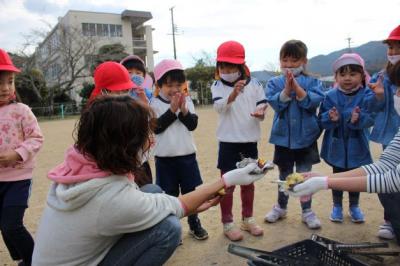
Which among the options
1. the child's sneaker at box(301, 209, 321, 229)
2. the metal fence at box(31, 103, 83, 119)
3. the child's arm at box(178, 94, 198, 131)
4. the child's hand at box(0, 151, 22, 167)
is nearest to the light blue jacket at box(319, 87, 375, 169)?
the child's sneaker at box(301, 209, 321, 229)

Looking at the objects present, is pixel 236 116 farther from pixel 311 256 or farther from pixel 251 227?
pixel 311 256

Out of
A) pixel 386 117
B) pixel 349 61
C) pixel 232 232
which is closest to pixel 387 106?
pixel 386 117

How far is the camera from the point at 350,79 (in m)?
3.12

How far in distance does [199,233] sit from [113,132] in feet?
5.54

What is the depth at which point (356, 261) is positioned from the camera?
6.83 ft

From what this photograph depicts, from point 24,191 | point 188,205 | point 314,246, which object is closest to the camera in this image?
point 188,205

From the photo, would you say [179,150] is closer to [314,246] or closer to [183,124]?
[183,124]

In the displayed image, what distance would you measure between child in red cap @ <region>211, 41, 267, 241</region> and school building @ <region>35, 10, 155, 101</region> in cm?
2781

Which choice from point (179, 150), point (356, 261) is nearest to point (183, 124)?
point (179, 150)

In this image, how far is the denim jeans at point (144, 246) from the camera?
179 centimetres

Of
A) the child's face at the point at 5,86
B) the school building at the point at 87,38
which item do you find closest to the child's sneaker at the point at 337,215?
the child's face at the point at 5,86

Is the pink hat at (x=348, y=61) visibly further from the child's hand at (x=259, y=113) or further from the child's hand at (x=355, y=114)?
the child's hand at (x=259, y=113)

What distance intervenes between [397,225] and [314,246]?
72 centimetres

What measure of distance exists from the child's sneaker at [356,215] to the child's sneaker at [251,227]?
0.79 meters
